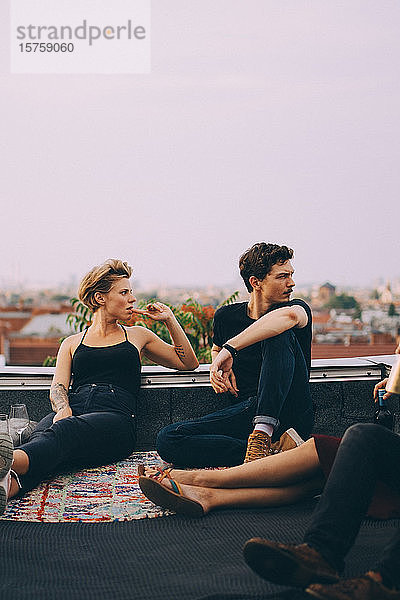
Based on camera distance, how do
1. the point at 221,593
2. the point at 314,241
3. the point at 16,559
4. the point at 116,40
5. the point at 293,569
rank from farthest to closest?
the point at 314,241, the point at 116,40, the point at 16,559, the point at 221,593, the point at 293,569

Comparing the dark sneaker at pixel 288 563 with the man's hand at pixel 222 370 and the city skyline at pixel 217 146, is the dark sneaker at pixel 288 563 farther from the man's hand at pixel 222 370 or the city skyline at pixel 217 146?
the city skyline at pixel 217 146

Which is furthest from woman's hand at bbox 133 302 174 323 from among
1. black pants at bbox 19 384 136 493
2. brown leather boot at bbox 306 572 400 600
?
brown leather boot at bbox 306 572 400 600

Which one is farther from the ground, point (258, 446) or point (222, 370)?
point (222, 370)

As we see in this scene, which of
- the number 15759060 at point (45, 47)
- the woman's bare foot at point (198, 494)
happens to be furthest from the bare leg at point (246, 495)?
the number 15759060 at point (45, 47)

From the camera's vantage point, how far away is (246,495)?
7.37 ft

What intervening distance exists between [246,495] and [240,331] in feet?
2.77

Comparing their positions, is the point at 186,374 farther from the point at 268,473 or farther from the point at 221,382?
the point at 268,473

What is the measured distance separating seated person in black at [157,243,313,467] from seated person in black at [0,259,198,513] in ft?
0.65

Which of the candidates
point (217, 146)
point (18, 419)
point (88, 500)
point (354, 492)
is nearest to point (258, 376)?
point (88, 500)

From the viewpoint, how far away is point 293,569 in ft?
4.91

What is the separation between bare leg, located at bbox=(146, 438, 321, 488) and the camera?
2.18 m

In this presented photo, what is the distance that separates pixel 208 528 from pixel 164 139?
6.67 m

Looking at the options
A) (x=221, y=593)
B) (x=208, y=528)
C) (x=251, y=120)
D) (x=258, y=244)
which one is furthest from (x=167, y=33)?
(x=221, y=593)

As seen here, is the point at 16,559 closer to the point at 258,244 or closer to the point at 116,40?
the point at 258,244
